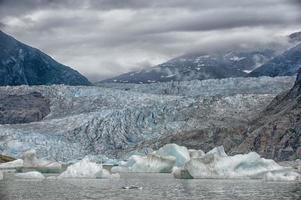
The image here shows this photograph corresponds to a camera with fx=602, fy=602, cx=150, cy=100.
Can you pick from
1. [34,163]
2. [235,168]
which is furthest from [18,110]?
[235,168]

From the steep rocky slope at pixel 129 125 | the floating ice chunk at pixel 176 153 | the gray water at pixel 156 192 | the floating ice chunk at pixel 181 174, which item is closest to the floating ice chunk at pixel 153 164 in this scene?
the floating ice chunk at pixel 176 153

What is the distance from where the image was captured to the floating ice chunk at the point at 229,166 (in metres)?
62.4

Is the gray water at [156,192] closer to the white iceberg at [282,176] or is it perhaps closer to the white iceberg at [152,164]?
the white iceberg at [282,176]

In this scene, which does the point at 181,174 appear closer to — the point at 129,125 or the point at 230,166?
the point at 230,166

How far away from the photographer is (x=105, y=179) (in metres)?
64.8

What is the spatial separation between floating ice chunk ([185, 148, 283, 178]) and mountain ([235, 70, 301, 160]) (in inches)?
1452

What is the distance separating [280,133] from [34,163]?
4451 centimetres

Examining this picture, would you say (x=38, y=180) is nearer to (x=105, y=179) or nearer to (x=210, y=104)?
(x=105, y=179)

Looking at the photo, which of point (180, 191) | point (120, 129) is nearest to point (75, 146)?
point (120, 129)

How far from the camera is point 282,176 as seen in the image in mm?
60062

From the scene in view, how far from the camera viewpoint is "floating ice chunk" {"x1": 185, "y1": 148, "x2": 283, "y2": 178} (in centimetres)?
6239

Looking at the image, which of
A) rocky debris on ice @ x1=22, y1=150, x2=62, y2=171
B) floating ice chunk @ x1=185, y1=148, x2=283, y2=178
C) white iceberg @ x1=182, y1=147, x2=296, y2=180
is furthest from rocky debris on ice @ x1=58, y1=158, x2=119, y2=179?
rocky debris on ice @ x1=22, y1=150, x2=62, y2=171

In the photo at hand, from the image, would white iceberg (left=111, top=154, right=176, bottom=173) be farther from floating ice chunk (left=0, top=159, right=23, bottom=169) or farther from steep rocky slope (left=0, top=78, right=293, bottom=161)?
steep rocky slope (left=0, top=78, right=293, bottom=161)

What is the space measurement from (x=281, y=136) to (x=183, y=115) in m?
31.7
